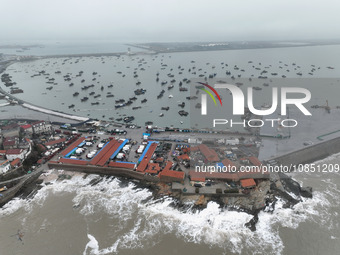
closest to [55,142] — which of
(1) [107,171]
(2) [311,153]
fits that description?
(1) [107,171]

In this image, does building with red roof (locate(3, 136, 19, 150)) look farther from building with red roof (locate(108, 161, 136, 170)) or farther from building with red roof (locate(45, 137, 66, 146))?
building with red roof (locate(108, 161, 136, 170))

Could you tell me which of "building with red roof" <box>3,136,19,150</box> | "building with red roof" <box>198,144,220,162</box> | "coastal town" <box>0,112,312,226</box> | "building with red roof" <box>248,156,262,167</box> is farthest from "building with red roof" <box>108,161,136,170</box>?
"building with red roof" <box>248,156,262,167</box>

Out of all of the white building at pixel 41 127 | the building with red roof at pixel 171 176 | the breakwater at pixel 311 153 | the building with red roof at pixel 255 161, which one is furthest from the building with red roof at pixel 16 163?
the breakwater at pixel 311 153

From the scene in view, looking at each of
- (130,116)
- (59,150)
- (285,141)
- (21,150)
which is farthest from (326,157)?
(21,150)

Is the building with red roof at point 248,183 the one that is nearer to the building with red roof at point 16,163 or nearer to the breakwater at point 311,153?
the breakwater at point 311,153

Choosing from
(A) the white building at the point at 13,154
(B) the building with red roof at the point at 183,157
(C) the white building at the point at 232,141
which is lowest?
(B) the building with red roof at the point at 183,157

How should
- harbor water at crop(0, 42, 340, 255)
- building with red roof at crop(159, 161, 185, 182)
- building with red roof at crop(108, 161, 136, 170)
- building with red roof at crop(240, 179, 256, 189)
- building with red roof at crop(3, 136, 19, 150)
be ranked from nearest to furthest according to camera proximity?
harbor water at crop(0, 42, 340, 255)
building with red roof at crop(240, 179, 256, 189)
building with red roof at crop(159, 161, 185, 182)
building with red roof at crop(108, 161, 136, 170)
building with red roof at crop(3, 136, 19, 150)

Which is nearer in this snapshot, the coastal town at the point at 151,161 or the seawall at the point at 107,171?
the coastal town at the point at 151,161

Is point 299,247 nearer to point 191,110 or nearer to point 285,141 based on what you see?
point 285,141

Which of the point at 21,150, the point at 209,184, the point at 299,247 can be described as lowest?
the point at 299,247

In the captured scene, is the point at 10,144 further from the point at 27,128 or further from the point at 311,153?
the point at 311,153

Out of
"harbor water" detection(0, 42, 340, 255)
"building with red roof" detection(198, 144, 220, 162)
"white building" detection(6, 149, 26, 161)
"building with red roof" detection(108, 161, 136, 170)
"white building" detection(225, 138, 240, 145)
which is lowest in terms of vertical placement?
"harbor water" detection(0, 42, 340, 255)
